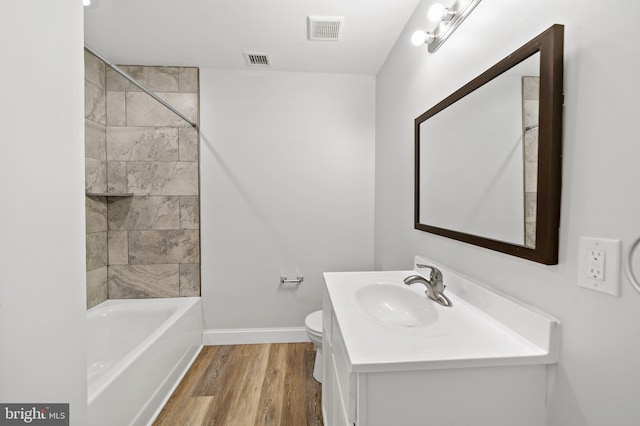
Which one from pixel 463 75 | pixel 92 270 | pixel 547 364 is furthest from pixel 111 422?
pixel 463 75

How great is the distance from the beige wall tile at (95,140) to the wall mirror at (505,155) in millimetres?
2416

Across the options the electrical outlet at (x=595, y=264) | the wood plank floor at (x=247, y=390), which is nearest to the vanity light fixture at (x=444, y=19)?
the electrical outlet at (x=595, y=264)

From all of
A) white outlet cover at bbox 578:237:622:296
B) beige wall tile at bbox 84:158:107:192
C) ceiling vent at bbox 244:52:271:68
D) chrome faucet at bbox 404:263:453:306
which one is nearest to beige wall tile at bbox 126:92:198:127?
beige wall tile at bbox 84:158:107:192

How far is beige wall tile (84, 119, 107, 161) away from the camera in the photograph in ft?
6.95

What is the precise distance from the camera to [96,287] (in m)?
2.27

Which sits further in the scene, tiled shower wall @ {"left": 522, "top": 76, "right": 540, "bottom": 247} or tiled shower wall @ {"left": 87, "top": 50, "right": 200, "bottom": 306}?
tiled shower wall @ {"left": 87, "top": 50, "right": 200, "bottom": 306}

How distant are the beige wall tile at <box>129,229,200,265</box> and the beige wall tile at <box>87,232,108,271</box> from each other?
194 mm

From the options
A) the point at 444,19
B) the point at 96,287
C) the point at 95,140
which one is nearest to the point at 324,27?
the point at 444,19

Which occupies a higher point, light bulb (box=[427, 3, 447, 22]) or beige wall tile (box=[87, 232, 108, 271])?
light bulb (box=[427, 3, 447, 22])

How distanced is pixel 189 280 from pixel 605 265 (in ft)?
8.43

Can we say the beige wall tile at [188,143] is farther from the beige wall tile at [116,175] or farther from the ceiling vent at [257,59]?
the ceiling vent at [257,59]

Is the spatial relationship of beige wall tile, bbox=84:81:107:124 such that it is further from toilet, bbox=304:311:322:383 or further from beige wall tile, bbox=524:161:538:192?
beige wall tile, bbox=524:161:538:192

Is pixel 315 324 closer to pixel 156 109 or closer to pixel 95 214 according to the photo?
pixel 95 214

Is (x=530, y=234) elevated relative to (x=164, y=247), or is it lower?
elevated
